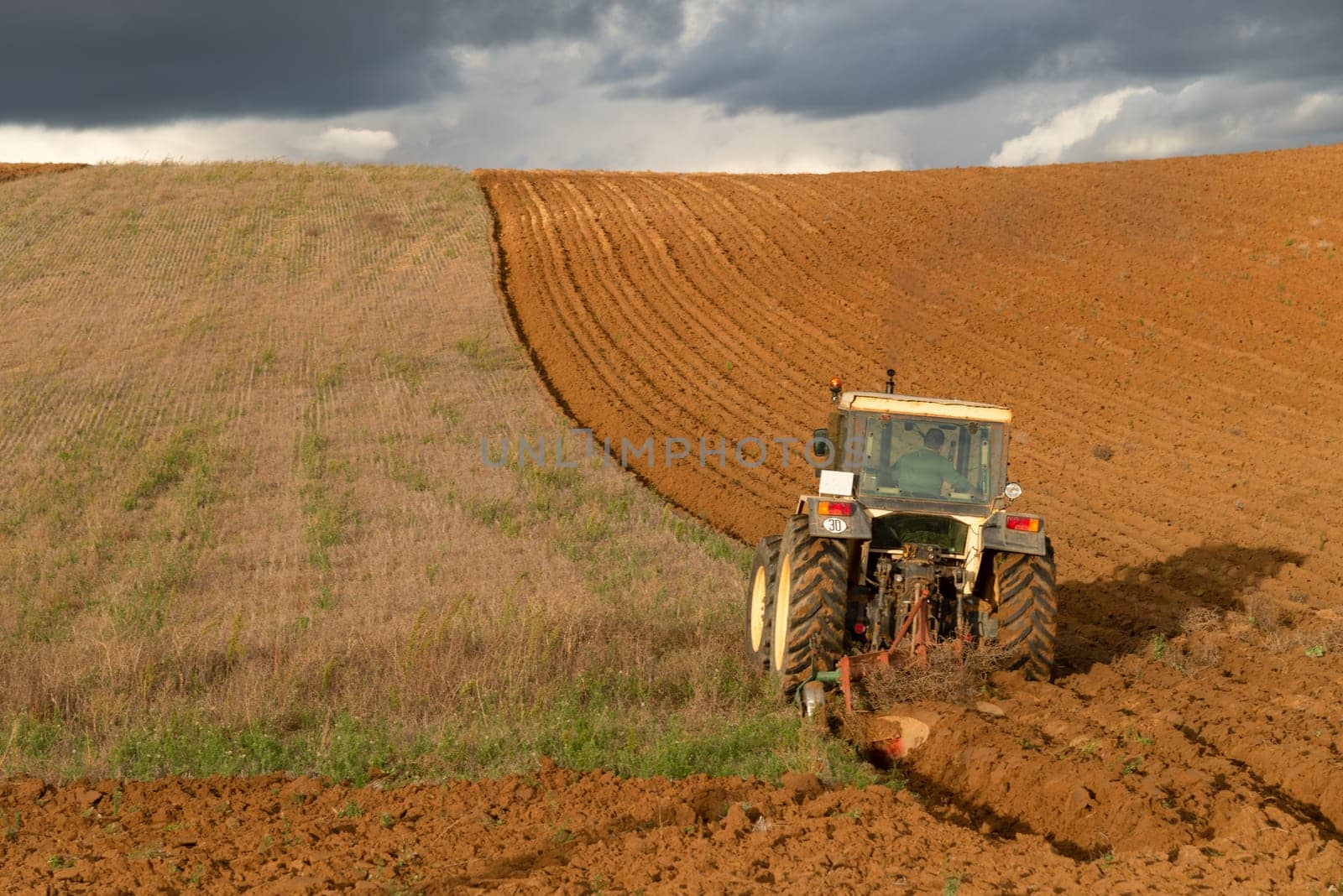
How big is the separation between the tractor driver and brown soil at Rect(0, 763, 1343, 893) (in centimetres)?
301

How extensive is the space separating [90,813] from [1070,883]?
5.01 meters

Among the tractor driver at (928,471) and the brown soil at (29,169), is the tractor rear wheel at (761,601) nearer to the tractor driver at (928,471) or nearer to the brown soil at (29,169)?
the tractor driver at (928,471)

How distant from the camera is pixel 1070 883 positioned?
4590 mm

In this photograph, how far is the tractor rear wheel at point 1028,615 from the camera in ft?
26.4

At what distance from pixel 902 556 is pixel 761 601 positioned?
1490mm

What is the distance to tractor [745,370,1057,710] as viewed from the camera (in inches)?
311

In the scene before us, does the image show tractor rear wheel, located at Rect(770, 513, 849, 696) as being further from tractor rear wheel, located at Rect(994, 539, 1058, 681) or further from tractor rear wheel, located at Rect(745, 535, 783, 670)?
tractor rear wheel, located at Rect(994, 539, 1058, 681)

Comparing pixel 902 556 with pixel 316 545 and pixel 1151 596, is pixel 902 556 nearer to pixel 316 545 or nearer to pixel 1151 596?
pixel 1151 596

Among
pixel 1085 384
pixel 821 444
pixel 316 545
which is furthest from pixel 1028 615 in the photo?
pixel 1085 384

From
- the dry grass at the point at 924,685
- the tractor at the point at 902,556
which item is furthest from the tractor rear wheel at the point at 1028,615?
the dry grass at the point at 924,685

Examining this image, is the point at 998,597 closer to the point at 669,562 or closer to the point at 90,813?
the point at 669,562

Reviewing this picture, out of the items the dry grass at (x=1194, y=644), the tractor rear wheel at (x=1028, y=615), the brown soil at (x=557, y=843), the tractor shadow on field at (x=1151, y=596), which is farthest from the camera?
the tractor shadow on field at (x=1151, y=596)

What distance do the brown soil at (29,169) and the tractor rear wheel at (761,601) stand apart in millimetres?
37782

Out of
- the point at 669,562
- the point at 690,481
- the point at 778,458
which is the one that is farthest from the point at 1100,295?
the point at 669,562
